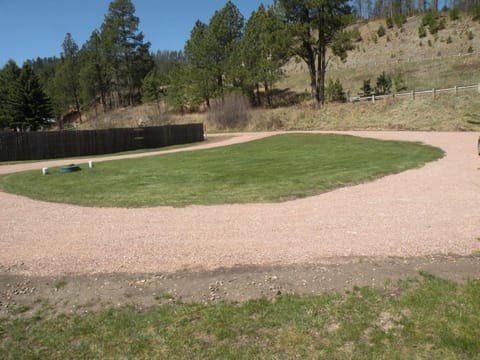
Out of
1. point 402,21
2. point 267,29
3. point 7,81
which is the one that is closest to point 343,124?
point 267,29

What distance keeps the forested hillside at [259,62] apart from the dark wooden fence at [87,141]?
13241 millimetres

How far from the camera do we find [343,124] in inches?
1348

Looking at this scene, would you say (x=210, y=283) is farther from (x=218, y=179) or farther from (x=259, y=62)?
(x=259, y=62)

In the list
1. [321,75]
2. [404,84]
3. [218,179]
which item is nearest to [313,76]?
[321,75]

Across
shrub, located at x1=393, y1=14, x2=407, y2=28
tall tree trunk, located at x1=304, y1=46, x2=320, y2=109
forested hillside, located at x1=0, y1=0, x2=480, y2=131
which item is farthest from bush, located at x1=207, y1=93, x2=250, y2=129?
shrub, located at x1=393, y1=14, x2=407, y2=28

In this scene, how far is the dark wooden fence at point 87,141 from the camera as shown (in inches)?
992

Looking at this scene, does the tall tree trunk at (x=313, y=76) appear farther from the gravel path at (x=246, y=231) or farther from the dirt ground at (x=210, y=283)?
the dirt ground at (x=210, y=283)

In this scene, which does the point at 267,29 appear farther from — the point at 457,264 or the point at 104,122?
the point at 457,264

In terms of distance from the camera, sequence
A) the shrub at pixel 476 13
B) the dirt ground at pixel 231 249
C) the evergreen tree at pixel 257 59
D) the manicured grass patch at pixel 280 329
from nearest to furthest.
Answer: the manicured grass patch at pixel 280 329 < the dirt ground at pixel 231 249 < the evergreen tree at pixel 257 59 < the shrub at pixel 476 13

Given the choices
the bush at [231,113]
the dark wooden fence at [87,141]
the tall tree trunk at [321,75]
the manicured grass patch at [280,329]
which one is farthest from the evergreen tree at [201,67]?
the manicured grass patch at [280,329]

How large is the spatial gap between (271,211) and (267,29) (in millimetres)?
35405

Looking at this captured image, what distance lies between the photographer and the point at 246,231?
22.2 feet

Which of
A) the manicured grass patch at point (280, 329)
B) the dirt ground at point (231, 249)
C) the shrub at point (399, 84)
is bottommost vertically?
the manicured grass patch at point (280, 329)

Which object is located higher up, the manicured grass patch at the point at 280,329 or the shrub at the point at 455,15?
the shrub at the point at 455,15
